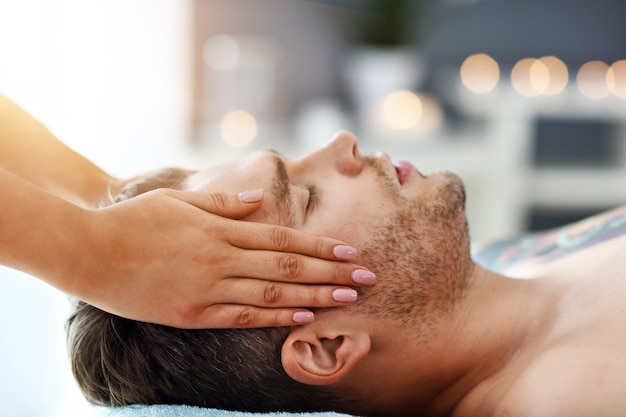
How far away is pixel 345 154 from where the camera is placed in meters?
1.31

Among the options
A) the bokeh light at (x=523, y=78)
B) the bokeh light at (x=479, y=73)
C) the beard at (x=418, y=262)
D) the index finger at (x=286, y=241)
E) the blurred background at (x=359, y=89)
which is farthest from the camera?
the bokeh light at (x=479, y=73)

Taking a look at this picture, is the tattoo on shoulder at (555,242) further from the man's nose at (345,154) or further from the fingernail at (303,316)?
the fingernail at (303,316)

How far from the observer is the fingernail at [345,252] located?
3.66 ft

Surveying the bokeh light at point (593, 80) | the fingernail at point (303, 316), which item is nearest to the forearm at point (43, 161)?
the fingernail at point (303, 316)

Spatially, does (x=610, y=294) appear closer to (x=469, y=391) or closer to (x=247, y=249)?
(x=469, y=391)

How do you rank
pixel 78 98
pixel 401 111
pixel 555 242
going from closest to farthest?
pixel 555 242 → pixel 78 98 → pixel 401 111

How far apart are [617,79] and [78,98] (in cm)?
248

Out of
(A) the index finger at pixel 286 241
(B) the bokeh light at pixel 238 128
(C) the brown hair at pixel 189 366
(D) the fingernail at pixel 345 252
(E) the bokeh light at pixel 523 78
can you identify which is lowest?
(C) the brown hair at pixel 189 366

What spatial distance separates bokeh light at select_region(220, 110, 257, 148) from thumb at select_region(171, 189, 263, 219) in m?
1.95

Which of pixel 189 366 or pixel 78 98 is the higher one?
→ pixel 78 98

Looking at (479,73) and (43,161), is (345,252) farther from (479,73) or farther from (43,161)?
(479,73)

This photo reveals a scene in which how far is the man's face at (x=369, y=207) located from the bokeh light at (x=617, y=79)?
7.62 feet

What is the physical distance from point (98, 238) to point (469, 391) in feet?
2.10

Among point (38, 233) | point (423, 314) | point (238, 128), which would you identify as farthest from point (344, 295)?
point (238, 128)
